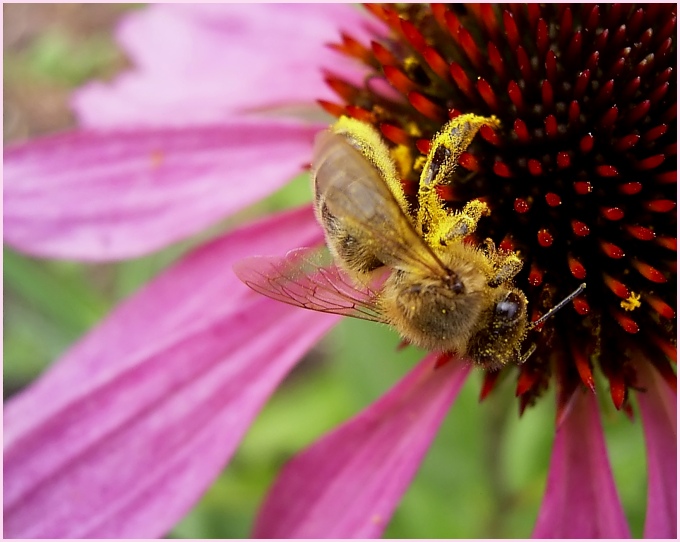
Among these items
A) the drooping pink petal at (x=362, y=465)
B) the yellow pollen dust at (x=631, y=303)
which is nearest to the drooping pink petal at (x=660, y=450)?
the yellow pollen dust at (x=631, y=303)

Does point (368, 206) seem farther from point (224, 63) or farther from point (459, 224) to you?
point (224, 63)

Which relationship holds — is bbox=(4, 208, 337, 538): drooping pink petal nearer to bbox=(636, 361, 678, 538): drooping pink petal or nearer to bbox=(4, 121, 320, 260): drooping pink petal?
bbox=(4, 121, 320, 260): drooping pink petal

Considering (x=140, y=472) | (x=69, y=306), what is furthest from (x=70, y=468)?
(x=69, y=306)

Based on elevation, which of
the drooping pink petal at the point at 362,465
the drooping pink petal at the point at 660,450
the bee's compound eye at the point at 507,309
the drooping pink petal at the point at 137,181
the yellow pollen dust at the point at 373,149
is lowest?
the drooping pink petal at the point at 660,450

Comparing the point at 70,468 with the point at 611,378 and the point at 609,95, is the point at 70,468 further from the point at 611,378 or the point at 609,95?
the point at 609,95

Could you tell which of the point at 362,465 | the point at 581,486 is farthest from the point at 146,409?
the point at 581,486

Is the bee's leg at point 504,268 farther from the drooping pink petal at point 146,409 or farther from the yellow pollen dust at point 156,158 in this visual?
the yellow pollen dust at point 156,158
